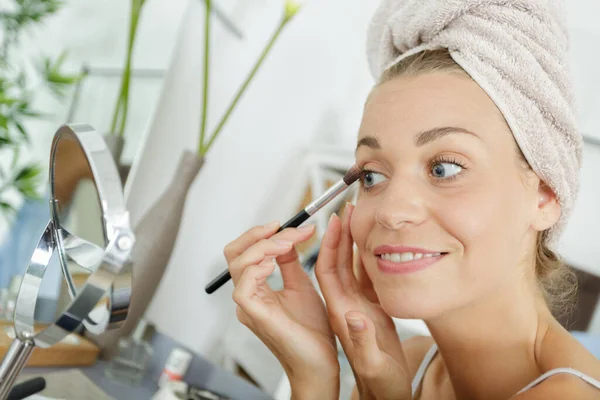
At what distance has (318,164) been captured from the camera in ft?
5.38

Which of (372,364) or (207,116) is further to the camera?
(207,116)

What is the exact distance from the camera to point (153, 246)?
1211 millimetres

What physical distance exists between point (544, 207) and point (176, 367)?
2.41ft

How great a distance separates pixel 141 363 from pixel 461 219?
2.40 ft

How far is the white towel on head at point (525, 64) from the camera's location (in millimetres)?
690

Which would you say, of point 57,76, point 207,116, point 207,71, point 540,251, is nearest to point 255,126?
point 207,116

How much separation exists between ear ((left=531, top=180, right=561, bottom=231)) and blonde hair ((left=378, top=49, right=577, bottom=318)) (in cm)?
5

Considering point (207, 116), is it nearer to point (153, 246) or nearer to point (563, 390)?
point (153, 246)

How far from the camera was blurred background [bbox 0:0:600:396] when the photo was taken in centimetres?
123

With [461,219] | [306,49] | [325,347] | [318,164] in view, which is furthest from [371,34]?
[306,49]

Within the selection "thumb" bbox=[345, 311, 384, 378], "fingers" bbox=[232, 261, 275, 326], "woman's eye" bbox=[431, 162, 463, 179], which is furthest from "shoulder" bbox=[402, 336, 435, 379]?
"woman's eye" bbox=[431, 162, 463, 179]

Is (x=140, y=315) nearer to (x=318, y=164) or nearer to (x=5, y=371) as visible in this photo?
(x=318, y=164)

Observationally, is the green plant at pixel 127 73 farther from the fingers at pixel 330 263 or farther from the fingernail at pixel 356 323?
the fingernail at pixel 356 323

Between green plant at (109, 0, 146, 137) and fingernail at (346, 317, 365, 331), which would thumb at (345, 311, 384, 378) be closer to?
fingernail at (346, 317, 365, 331)
